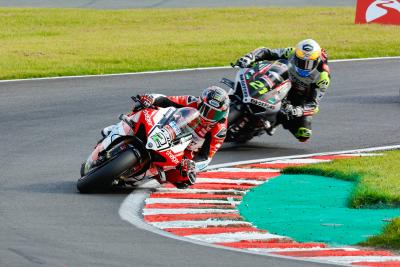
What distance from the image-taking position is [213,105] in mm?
14141

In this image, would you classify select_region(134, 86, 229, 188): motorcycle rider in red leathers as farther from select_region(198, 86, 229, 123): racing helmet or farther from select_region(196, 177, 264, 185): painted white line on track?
select_region(196, 177, 264, 185): painted white line on track

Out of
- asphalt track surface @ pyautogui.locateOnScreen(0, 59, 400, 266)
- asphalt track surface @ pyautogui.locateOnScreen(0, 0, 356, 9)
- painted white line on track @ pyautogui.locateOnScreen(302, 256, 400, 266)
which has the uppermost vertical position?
painted white line on track @ pyautogui.locateOnScreen(302, 256, 400, 266)

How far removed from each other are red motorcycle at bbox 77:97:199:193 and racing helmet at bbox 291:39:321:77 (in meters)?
3.66

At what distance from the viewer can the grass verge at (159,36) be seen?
2606 centimetres

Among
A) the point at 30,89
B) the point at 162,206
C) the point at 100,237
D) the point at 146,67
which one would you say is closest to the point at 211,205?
the point at 162,206

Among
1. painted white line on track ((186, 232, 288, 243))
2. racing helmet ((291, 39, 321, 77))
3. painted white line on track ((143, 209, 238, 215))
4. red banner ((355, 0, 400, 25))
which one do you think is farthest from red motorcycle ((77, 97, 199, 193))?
red banner ((355, 0, 400, 25))

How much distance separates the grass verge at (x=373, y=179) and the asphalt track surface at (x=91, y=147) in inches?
50.3

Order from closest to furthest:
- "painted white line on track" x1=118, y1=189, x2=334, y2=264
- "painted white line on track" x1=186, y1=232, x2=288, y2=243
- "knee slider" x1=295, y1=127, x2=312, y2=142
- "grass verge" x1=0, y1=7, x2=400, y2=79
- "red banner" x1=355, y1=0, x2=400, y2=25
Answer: "painted white line on track" x1=118, y1=189, x2=334, y2=264
"painted white line on track" x1=186, y1=232, x2=288, y2=243
"knee slider" x1=295, y1=127, x2=312, y2=142
"grass verge" x1=0, y1=7, x2=400, y2=79
"red banner" x1=355, y1=0, x2=400, y2=25

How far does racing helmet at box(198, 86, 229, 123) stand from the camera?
1412 cm

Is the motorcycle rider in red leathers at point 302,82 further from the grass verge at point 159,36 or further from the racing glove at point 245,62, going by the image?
the grass verge at point 159,36

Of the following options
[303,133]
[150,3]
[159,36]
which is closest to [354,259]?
[303,133]

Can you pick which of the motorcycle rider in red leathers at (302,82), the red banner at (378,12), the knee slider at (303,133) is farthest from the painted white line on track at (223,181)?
the red banner at (378,12)

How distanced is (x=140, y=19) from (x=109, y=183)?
2145 cm

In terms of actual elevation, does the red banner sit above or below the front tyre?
below
